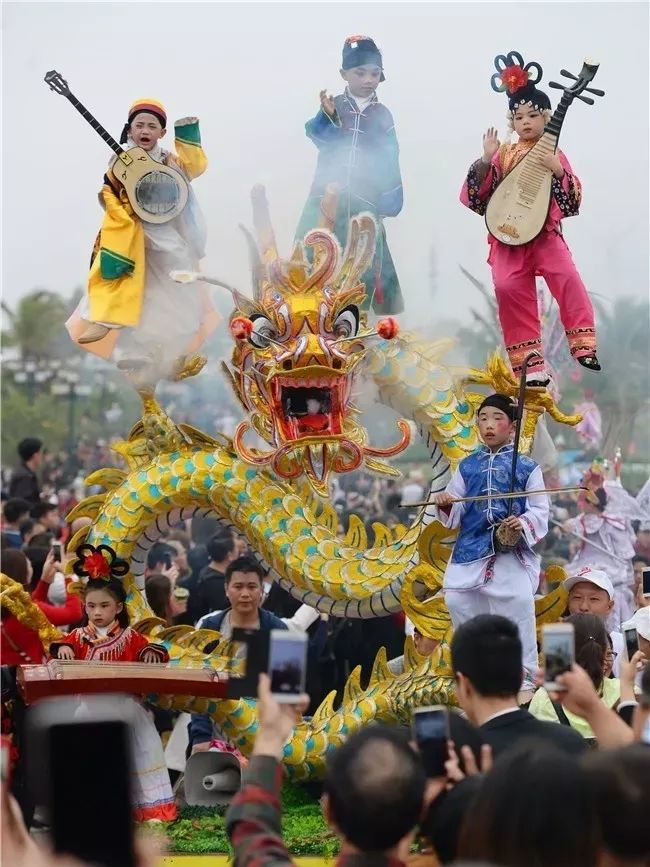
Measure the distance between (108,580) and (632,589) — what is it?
3639 mm

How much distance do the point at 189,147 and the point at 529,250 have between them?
201 centimetres

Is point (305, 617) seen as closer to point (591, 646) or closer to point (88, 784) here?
point (591, 646)

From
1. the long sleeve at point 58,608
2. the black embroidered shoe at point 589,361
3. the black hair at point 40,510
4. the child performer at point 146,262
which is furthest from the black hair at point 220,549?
the black embroidered shoe at point 589,361

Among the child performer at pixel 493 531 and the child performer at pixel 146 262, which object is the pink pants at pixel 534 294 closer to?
the child performer at pixel 493 531

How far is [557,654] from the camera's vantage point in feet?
12.8

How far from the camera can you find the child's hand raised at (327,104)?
337 inches

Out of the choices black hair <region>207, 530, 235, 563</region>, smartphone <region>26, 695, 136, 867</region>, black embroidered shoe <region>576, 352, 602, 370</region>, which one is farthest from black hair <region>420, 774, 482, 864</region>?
black hair <region>207, 530, 235, 563</region>

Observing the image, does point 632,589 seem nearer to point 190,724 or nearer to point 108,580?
point 190,724

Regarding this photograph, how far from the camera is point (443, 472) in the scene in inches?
332

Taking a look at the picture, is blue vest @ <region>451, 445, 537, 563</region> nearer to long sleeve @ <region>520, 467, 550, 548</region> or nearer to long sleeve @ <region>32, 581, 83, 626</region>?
long sleeve @ <region>520, 467, 550, 548</region>

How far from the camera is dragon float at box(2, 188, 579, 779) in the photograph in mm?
7797

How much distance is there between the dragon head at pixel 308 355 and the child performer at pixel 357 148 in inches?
13.6

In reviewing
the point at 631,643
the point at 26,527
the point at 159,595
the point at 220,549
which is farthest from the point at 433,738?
the point at 26,527

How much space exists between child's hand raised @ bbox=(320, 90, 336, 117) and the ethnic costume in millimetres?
2983
